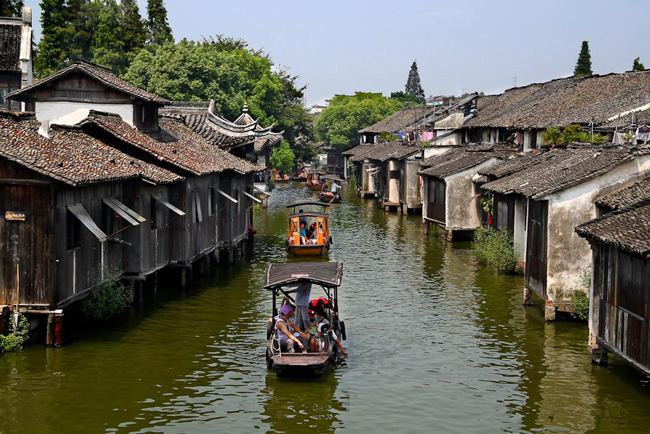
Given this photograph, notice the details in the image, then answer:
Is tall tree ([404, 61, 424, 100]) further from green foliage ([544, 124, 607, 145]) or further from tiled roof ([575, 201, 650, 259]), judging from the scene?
tiled roof ([575, 201, 650, 259])

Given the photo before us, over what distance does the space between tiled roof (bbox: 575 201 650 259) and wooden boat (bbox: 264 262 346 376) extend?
569cm

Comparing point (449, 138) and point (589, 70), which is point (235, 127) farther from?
point (589, 70)

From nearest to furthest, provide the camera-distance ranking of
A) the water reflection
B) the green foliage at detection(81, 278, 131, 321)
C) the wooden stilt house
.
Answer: the wooden stilt house, the water reflection, the green foliage at detection(81, 278, 131, 321)

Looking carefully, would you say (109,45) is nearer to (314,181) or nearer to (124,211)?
(314,181)

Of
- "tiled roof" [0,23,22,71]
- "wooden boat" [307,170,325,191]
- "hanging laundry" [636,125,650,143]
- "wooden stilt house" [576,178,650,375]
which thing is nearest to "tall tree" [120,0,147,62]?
"wooden boat" [307,170,325,191]

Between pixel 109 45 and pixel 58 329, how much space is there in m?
58.6

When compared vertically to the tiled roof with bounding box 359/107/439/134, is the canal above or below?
below

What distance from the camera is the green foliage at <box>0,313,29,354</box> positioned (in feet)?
60.5

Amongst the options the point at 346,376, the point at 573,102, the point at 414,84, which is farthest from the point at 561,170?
the point at 414,84

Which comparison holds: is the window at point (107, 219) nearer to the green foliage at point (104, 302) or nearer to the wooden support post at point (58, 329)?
the green foliage at point (104, 302)

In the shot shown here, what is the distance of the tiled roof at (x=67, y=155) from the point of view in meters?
18.2

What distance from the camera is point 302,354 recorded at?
17.8 meters

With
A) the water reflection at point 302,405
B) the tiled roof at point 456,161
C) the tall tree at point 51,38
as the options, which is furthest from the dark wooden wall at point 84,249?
the tall tree at point 51,38

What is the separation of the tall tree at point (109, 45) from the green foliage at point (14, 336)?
53747 mm
